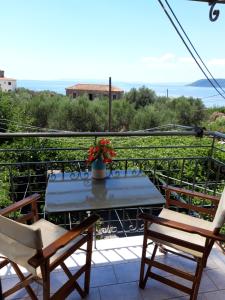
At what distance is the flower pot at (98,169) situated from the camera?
6.88ft

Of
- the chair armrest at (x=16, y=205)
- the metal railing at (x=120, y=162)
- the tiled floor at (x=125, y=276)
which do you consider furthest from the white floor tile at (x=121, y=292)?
the metal railing at (x=120, y=162)

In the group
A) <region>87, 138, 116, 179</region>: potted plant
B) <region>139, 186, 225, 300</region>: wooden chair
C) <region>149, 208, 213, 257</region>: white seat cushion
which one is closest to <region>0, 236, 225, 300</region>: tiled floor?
<region>139, 186, 225, 300</region>: wooden chair

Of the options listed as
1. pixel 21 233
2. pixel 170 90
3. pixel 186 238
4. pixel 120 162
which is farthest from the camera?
pixel 170 90

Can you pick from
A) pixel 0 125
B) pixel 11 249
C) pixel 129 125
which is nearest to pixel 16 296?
pixel 11 249

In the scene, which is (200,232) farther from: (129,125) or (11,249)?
(129,125)

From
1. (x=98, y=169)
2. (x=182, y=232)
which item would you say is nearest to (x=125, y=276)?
(x=182, y=232)

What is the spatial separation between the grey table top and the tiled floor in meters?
0.64

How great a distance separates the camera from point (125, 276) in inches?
80.0

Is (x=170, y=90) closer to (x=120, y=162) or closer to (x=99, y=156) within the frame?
(x=120, y=162)

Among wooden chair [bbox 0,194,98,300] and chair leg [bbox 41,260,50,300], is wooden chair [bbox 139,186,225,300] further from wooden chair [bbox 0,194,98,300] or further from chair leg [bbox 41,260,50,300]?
chair leg [bbox 41,260,50,300]

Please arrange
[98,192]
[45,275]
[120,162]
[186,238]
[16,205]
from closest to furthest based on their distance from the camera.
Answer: [45,275] < [16,205] < [186,238] < [98,192] < [120,162]

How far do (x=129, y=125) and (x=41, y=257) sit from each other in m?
23.5

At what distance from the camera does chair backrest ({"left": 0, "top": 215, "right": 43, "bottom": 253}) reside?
1.20 metres

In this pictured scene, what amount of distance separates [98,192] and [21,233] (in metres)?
0.77
